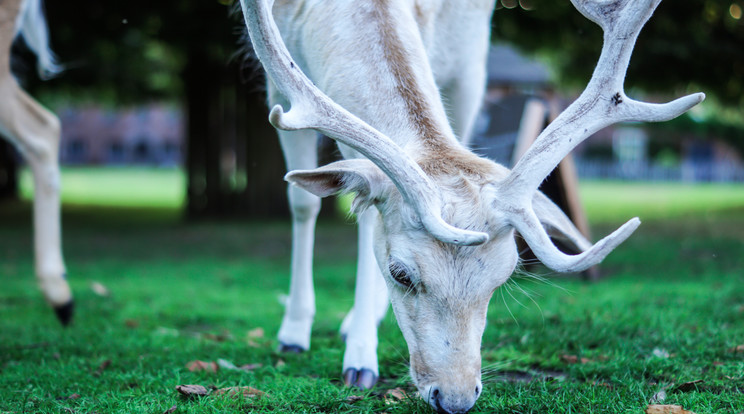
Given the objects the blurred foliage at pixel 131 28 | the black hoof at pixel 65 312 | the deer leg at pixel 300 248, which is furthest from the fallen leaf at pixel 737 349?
the blurred foliage at pixel 131 28

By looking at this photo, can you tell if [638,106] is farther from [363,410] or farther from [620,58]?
[363,410]

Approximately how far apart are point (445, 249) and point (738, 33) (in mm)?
10090

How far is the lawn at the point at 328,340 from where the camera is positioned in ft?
9.82

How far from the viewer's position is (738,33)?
1074 centimetres

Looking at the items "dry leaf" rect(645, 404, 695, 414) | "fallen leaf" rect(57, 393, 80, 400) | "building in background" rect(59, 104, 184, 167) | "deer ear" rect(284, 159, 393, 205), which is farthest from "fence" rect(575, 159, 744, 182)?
"fallen leaf" rect(57, 393, 80, 400)

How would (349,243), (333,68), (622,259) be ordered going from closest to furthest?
1. (333,68)
2. (622,259)
3. (349,243)

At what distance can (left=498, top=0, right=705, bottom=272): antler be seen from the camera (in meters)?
2.57

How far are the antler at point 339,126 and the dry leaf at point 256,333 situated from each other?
7.27ft

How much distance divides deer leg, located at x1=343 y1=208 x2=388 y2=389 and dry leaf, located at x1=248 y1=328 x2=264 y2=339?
3.47 ft

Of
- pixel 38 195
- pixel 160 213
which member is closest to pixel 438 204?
pixel 38 195

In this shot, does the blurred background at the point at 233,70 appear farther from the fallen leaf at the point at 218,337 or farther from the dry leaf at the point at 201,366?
the dry leaf at the point at 201,366

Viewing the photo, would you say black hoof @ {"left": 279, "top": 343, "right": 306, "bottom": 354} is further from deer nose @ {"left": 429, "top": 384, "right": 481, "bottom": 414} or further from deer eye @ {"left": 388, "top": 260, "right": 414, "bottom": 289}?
deer nose @ {"left": 429, "top": 384, "right": 481, "bottom": 414}

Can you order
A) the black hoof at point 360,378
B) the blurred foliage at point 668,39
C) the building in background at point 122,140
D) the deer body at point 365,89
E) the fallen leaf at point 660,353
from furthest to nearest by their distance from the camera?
the building in background at point 122,140, the blurred foliage at point 668,39, the fallen leaf at point 660,353, the black hoof at point 360,378, the deer body at point 365,89

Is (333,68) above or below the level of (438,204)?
above
